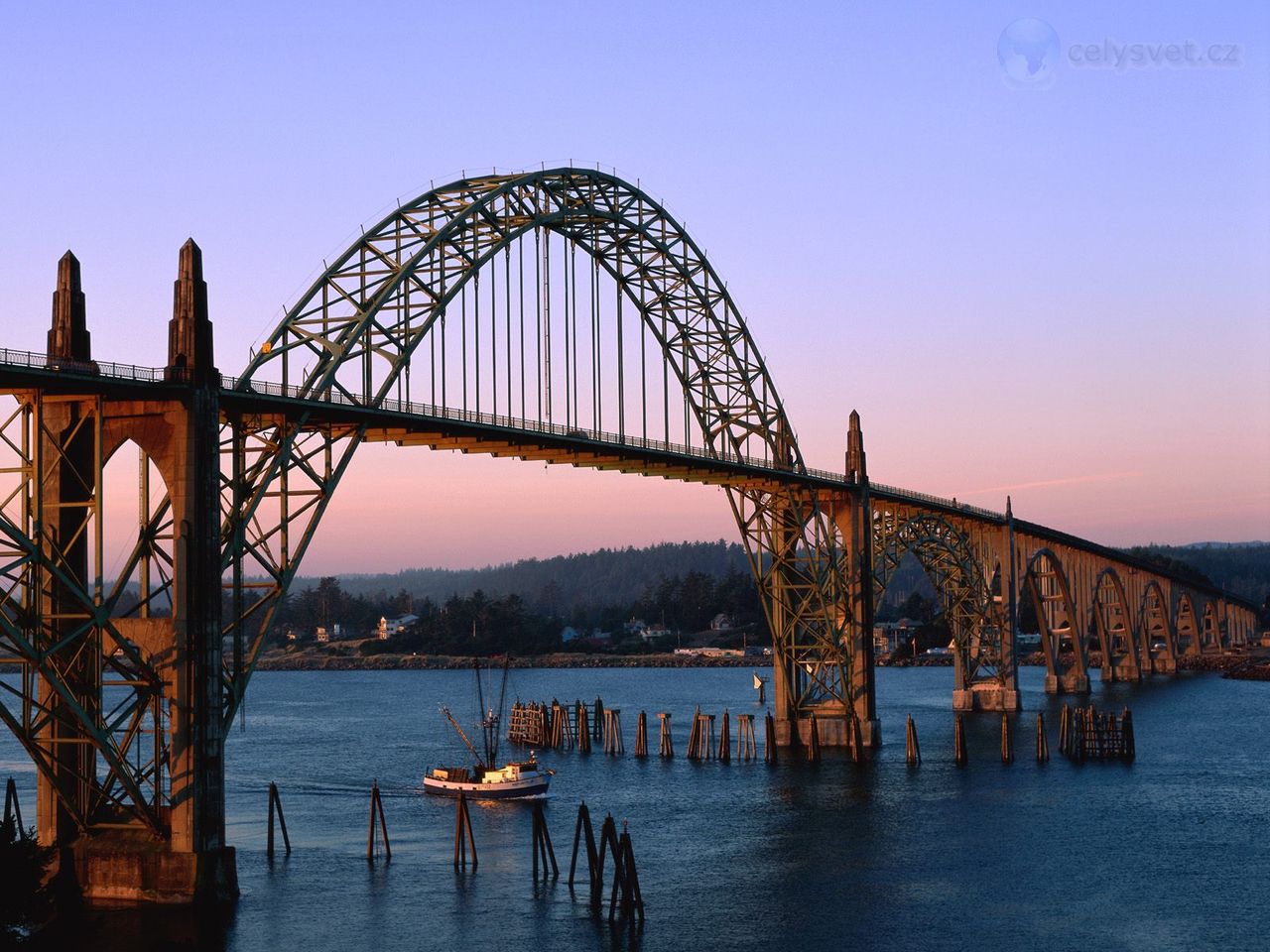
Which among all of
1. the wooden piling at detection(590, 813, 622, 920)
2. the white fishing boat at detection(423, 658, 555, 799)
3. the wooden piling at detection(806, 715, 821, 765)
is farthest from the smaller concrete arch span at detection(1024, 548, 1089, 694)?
the wooden piling at detection(590, 813, 622, 920)

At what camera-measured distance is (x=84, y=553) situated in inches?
1511

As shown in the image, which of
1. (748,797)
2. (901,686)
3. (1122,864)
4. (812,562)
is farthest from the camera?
(901,686)

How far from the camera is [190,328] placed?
1458 inches

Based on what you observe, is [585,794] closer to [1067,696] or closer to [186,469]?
[186,469]

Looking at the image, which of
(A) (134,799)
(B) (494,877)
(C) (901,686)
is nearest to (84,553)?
(A) (134,799)

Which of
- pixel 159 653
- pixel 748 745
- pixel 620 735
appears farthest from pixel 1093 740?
pixel 159 653

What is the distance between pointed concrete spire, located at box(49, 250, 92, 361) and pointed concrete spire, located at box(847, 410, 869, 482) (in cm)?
Answer: 4613

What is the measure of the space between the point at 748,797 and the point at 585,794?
7010 mm

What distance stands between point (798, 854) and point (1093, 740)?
1233 inches

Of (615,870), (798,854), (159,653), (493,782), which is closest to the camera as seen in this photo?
(159,653)

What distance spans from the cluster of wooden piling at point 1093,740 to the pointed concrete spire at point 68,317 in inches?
2015

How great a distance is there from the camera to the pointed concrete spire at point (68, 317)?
3809 cm

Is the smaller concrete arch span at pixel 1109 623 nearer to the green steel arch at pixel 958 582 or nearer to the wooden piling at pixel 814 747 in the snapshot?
the green steel arch at pixel 958 582

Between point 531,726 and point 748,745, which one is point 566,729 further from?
point 748,745
